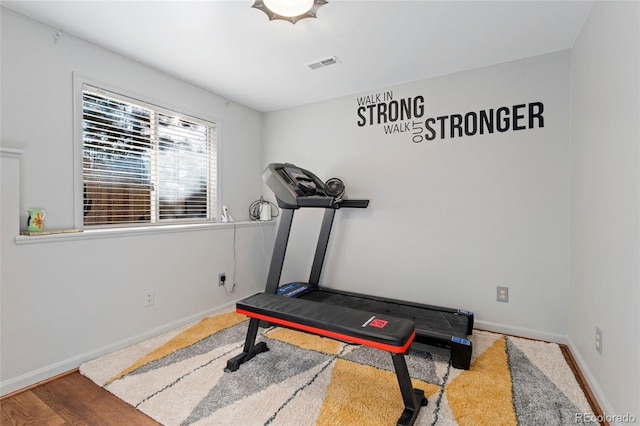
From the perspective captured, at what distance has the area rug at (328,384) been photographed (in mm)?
1604

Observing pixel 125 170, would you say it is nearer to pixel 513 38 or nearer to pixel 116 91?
pixel 116 91

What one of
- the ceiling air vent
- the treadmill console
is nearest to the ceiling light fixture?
the ceiling air vent

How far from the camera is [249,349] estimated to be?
2178 mm

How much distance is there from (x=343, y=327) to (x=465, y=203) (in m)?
1.78

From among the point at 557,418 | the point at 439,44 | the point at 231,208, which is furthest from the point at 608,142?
the point at 231,208

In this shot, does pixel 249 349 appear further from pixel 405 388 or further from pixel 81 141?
pixel 81 141

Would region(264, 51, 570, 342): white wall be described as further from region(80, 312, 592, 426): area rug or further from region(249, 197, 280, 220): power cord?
region(249, 197, 280, 220): power cord

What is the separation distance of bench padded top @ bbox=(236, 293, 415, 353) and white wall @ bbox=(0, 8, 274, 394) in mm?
1047

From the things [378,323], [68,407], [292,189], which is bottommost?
[68,407]

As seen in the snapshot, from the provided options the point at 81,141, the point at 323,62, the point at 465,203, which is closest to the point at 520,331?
the point at 465,203

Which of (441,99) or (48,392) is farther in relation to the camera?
(441,99)

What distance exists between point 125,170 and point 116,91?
65cm

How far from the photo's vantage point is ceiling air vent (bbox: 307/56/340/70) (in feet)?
8.46

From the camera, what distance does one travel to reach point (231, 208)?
140 inches
